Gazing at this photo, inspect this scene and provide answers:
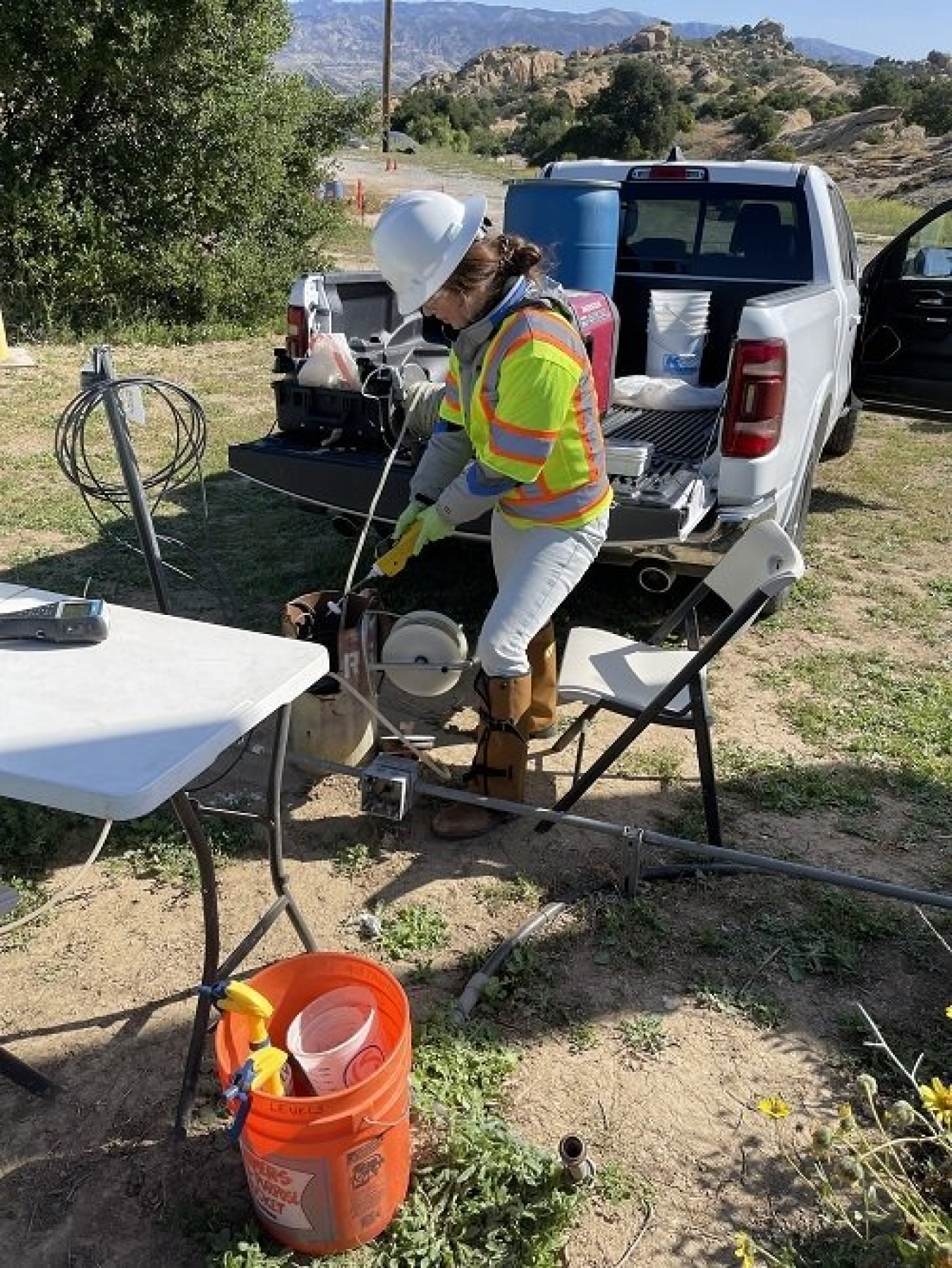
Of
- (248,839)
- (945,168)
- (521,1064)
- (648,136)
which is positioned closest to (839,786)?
(521,1064)

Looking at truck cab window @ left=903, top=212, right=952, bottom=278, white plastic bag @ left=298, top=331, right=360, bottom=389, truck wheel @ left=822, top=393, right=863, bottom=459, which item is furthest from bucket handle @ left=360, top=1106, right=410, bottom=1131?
truck wheel @ left=822, top=393, right=863, bottom=459

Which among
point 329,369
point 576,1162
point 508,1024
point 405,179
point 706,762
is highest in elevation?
point 405,179

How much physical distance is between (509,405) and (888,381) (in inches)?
163

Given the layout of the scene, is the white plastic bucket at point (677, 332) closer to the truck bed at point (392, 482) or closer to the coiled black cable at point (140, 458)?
the truck bed at point (392, 482)

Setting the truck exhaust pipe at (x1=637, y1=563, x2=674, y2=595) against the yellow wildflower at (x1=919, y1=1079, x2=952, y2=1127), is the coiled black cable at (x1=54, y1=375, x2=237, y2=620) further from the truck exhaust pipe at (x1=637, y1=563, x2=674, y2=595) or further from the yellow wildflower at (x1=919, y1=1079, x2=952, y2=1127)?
the yellow wildflower at (x1=919, y1=1079, x2=952, y2=1127)

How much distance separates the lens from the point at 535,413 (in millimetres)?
2602

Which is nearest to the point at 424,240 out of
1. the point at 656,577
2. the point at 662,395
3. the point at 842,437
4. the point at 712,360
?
the point at 656,577

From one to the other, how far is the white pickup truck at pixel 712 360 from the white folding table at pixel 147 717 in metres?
1.48

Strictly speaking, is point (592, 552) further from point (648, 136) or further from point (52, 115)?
point (648, 136)

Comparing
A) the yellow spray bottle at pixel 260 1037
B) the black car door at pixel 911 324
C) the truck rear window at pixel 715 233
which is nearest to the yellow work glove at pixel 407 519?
the yellow spray bottle at pixel 260 1037

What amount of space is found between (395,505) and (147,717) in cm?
224

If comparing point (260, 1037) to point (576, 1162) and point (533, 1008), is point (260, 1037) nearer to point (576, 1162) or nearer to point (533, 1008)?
point (576, 1162)

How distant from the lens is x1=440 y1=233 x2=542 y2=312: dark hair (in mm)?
2611

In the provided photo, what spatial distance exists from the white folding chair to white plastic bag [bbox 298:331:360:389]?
1.54 m
